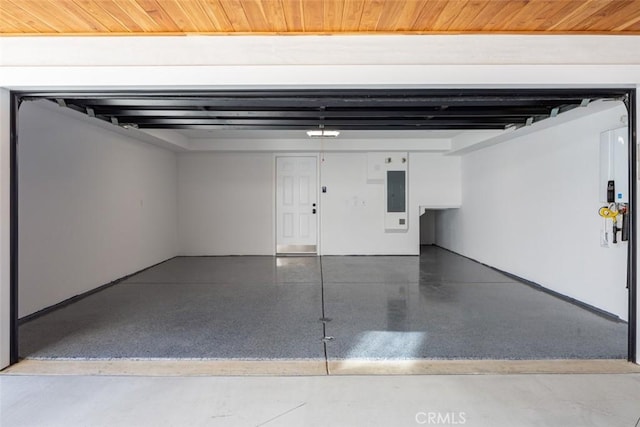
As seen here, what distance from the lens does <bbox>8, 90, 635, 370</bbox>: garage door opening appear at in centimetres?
289

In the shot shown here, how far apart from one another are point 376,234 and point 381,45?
5108 mm

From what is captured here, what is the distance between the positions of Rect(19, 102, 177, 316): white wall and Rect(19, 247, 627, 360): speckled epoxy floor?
0.31 meters

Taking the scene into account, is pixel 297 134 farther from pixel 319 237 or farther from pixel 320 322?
pixel 320 322

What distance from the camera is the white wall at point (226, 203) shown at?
7.23 metres

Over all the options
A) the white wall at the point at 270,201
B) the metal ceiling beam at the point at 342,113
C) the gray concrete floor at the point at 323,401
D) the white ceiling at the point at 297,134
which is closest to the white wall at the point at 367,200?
the white wall at the point at 270,201

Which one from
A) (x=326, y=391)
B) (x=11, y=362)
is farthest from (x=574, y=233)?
(x=11, y=362)

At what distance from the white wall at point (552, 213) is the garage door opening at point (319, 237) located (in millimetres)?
27

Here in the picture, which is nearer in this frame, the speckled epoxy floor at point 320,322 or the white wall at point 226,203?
the speckled epoxy floor at point 320,322

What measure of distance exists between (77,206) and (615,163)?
5.52m

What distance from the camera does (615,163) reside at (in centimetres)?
322

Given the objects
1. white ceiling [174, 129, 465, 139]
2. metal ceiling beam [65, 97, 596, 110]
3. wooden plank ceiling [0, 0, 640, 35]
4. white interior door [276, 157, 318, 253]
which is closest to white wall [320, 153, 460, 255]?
white interior door [276, 157, 318, 253]

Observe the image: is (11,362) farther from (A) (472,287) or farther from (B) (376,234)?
(B) (376,234)

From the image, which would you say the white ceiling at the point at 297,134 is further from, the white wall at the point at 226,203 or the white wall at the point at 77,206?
the white wall at the point at 77,206

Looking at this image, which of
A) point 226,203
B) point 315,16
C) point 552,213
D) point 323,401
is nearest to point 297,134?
point 226,203
